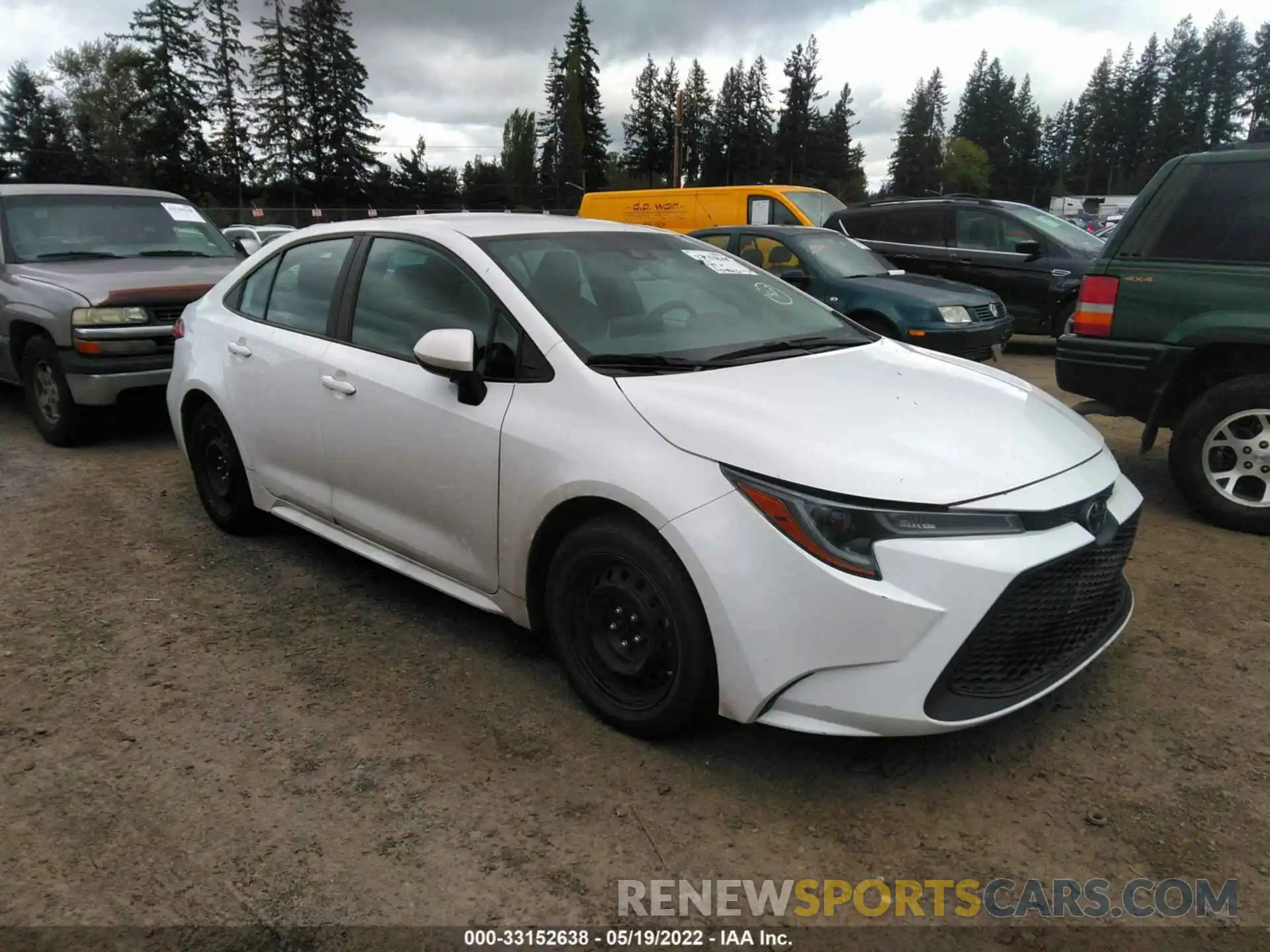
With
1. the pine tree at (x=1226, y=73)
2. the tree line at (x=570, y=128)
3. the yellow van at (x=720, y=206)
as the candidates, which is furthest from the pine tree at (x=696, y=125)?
the yellow van at (x=720, y=206)

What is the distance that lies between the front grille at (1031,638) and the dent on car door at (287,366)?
2.63m

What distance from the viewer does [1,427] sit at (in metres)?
7.39

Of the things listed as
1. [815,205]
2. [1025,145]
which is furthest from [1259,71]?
[815,205]

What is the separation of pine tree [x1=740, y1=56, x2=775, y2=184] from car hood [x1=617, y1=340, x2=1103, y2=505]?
95450mm

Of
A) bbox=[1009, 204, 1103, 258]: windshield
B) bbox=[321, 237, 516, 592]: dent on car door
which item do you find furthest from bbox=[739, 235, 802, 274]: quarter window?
bbox=[321, 237, 516, 592]: dent on car door

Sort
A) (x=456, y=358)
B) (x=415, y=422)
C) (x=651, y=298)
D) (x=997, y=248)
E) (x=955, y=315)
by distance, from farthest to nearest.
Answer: (x=997, y=248)
(x=955, y=315)
(x=651, y=298)
(x=415, y=422)
(x=456, y=358)

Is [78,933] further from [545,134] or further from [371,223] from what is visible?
[545,134]

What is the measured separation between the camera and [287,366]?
4020 millimetres

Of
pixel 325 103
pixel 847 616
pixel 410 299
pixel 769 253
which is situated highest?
pixel 325 103

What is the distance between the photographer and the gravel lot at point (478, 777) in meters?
2.34

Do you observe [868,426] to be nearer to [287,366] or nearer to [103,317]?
[287,366]

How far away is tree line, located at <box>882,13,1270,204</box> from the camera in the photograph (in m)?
91.2

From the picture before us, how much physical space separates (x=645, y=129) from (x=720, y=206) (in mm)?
95634

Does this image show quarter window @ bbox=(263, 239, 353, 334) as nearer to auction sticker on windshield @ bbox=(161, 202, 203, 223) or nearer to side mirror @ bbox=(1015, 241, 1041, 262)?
auction sticker on windshield @ bbox=(161, 202, 203, 223)
